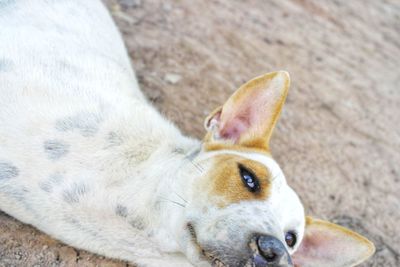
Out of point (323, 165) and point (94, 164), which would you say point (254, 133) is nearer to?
point (94, 164)

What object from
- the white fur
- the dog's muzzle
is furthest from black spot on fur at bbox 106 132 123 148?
the dog's muzzle

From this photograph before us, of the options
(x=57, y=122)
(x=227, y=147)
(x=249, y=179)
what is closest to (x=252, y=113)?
(x=227, y=147)

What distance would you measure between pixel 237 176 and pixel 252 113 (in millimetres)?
497

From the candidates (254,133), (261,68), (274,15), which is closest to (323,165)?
(261,68)

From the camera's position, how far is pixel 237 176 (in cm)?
262

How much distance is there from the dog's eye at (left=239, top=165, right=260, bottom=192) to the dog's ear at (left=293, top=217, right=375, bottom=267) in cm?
57

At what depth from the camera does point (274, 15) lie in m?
5.96

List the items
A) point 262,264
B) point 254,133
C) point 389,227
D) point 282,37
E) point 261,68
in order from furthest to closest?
point 282,37 < point 261,68 < point 389,227 < point 254,133 < point 262,264

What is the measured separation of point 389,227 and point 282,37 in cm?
242

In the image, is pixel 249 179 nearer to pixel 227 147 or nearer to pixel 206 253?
pixel 227 147

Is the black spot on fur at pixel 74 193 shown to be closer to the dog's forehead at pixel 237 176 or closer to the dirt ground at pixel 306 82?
the dog's forehead at pixel 237 176

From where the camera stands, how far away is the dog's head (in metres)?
2.38

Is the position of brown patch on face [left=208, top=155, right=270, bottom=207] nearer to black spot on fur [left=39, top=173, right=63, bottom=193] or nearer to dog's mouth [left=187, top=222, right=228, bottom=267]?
dog's mouth [left=187, top=222, right=228, bottom=267]

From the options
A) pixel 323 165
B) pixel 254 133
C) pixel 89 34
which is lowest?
pixel 323 165
